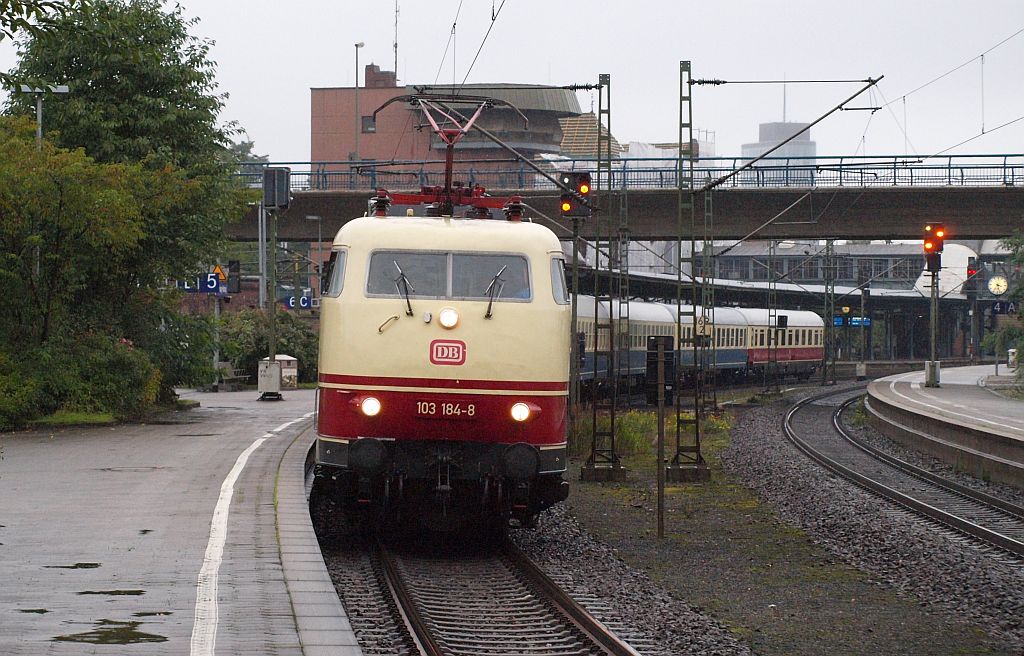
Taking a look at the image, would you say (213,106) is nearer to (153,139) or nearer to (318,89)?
(153,139)

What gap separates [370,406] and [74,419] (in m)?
13.2

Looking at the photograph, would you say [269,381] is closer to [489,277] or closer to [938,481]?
[938,481]

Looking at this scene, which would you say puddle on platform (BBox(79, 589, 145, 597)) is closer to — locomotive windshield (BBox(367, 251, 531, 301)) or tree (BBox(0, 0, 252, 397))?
locomotive windshield (BBox(367, 251, 531, 301))

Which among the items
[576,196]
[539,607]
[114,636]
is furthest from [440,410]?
[576,196]

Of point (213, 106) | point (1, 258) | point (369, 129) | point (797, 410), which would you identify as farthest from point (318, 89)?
point (1, 258)

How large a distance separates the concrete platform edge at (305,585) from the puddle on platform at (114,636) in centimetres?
84

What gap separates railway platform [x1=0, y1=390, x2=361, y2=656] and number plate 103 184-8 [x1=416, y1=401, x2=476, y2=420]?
1.49 metres

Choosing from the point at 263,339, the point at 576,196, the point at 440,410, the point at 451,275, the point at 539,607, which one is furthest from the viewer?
the point at 263,339

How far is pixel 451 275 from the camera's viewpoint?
513 inches

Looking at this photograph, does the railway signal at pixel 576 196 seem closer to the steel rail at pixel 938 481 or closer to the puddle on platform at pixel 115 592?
the steel rail at pixel 938 481

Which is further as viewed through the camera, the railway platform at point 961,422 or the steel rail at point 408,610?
the railway platform at point 961,422

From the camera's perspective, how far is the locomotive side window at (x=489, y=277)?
12914 millimetres

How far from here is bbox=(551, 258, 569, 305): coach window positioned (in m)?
13.1

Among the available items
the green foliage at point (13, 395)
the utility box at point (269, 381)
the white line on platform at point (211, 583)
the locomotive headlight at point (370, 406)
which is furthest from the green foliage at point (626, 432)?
the locomotive headlight at point (370, 406)
